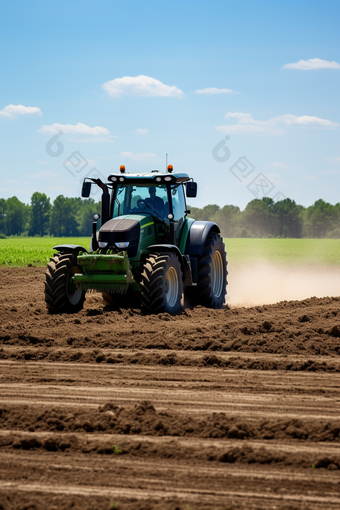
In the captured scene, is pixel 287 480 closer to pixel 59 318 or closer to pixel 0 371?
pixel 0 371

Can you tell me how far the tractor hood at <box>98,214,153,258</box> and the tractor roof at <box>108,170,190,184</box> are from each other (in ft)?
2.87

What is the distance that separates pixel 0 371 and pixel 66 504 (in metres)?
3.63

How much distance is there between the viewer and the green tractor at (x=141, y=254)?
32.0 feet

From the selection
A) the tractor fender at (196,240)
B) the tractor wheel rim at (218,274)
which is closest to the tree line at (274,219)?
the tractor wheel rim at (218,274)

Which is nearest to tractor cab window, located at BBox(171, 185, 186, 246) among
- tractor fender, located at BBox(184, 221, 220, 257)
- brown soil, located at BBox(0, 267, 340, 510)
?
tractor fender, located at BBox(184, 221, 220, 257)

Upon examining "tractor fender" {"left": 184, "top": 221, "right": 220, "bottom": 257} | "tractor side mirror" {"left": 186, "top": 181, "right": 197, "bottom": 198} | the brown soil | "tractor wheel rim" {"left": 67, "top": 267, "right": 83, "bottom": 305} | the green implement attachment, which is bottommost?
the brown soil

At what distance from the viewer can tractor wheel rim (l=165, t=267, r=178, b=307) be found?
403 inches

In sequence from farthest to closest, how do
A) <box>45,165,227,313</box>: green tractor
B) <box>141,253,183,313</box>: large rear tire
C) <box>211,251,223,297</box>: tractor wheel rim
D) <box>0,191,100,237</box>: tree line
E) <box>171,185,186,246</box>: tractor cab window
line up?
<box>0,191,100,237</box>: tree line
<box>211,251,223,297</box>: tractor wheel rim
<box>171,185,186,246</box>: tractor cab window
<box>45,165,227,313</box>: green tractor
<box>141,253,183,313</box>: large rear tire

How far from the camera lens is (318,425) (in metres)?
4.70

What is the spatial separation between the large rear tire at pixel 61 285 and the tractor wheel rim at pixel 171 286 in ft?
5.81

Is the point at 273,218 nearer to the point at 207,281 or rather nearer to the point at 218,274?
the point at 218,274

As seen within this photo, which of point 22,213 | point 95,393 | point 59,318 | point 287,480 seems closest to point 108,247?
point 59,318

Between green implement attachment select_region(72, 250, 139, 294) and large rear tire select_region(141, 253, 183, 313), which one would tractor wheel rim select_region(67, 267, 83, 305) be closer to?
green implement attachment select_region(72, 250, 139, 294)

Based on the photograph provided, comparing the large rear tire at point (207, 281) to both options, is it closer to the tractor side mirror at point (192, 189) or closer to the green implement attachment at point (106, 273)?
the tractor side mirror at point (192, 189)
